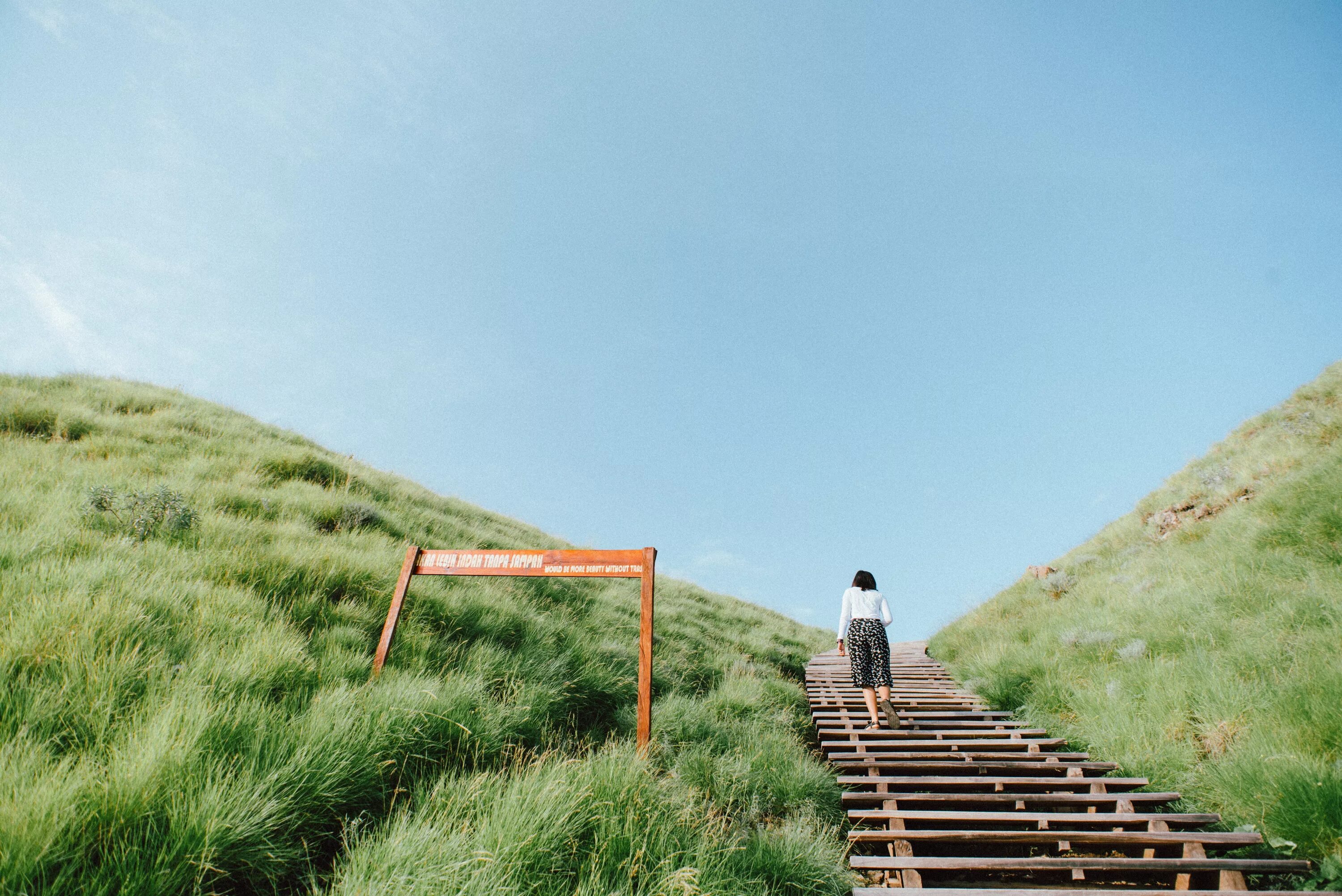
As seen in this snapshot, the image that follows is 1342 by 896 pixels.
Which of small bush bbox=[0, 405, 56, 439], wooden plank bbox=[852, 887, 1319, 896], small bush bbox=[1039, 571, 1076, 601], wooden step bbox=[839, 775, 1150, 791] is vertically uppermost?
small bush bbox=[0, 405, 56, 439]

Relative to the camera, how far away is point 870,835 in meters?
3.66

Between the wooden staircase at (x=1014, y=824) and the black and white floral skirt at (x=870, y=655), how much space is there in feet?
2.50

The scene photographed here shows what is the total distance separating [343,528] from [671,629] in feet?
16.8

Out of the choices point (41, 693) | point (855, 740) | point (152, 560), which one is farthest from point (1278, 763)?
point (152, 560)

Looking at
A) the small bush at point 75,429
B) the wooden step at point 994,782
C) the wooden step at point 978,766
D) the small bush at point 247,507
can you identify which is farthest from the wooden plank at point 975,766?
the small bush at point 75,429

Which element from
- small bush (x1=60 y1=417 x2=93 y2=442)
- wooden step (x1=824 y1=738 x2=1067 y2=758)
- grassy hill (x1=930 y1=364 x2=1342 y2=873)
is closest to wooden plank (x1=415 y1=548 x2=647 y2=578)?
wooden step (x1=824 y1=738 x2=1067 y2=758)

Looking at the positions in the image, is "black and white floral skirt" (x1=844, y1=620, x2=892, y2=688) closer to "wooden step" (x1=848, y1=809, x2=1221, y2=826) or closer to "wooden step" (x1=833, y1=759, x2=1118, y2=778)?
"wooden step" (x1=833, y1=759, x2=1118, y2=778)

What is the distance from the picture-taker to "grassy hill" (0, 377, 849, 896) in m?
2.26

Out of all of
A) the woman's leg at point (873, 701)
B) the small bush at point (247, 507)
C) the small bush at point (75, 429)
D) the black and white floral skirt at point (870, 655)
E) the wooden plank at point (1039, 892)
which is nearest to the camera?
the wooden plank at point (1039, 892)

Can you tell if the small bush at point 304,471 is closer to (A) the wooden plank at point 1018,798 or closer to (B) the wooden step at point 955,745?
(B) the wooden step at point 955,745

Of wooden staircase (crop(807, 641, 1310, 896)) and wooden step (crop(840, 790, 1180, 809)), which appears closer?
wooden staircase (crop(807, 641, 1310, 896))

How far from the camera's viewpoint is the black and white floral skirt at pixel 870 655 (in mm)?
6867

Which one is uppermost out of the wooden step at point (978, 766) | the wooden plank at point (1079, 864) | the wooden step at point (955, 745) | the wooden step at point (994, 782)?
the wooden step at point (955, 745)

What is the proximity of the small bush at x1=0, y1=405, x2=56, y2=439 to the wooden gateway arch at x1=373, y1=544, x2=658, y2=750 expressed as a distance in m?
7.18
